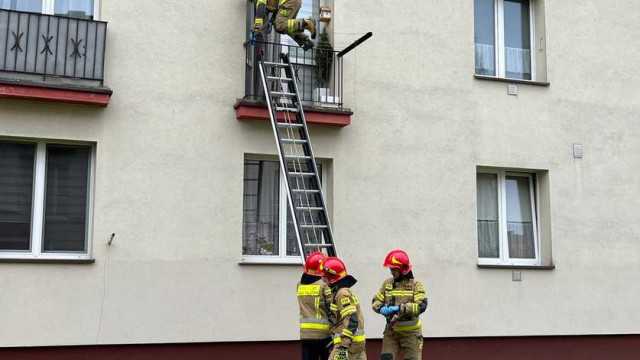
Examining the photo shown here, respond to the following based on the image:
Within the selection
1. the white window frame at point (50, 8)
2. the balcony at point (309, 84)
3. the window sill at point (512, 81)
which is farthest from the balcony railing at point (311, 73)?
the window sill at point (512, 81)

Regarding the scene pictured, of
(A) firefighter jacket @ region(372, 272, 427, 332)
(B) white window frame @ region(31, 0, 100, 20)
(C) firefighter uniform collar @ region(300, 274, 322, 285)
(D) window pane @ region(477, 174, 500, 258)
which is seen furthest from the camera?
(D) window pane @ region(477, 174, 500, 258)

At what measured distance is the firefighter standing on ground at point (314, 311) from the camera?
862cm

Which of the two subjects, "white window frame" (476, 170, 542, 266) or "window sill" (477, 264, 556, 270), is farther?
"white window frame" (476, 170, 542, 266)

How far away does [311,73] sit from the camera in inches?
469

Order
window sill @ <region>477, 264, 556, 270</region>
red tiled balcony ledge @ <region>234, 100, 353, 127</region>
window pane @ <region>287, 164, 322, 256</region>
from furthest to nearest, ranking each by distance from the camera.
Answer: window sill @ <region>477, 264, 556, 270</region> < red tiled balcony ledge @ <region>234, 100, 353, 127</region> < window pane @ <region>287, 164, 322, 256</region>

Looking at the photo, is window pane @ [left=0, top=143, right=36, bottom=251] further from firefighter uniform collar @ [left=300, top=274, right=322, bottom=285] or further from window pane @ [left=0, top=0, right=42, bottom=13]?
firefighter uniform collar @ [left=300, top=274, right=322, bottom=285]

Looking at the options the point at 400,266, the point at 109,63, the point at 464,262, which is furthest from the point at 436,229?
the point at 109,63

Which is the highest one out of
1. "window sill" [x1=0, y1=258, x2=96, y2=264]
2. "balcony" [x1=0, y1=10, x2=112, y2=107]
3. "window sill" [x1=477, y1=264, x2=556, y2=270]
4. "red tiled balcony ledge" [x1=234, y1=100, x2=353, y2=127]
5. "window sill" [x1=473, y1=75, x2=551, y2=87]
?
"window sill" [x1=473, y1=75, x2=551, y2=87]

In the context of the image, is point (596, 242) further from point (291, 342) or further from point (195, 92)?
point (195, 92)

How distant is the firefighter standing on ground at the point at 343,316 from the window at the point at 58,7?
4906 mm

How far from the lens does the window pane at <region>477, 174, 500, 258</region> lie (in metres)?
12.5

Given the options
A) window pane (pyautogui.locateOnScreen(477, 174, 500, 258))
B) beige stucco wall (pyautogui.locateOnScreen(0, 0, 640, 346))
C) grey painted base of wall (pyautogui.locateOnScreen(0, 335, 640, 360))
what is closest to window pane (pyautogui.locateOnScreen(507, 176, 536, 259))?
window pane (pyautogui.locateOnScreen(477, 174, 500, 258))

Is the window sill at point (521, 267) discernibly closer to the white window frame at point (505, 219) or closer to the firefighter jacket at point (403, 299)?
the white window frame at point (505, 219)

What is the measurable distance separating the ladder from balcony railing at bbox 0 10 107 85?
215 cm
